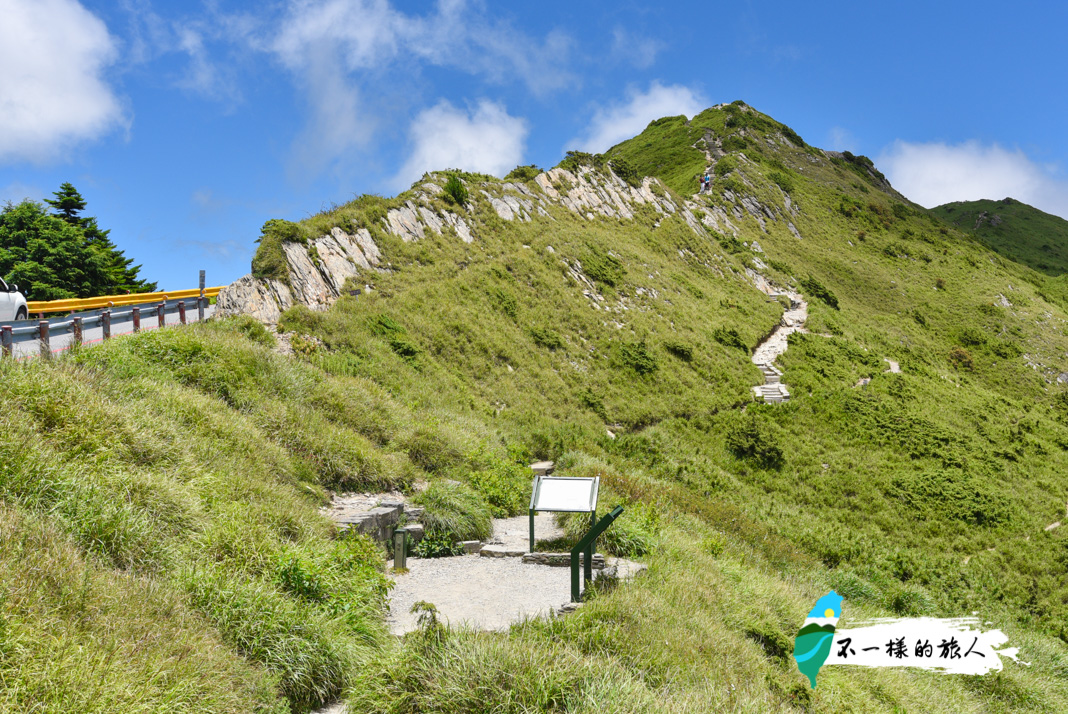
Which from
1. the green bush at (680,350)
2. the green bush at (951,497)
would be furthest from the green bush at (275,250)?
the green bush at (951,497)

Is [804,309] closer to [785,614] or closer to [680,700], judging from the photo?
[785,614]

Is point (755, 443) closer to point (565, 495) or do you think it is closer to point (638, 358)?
point (638, 358)

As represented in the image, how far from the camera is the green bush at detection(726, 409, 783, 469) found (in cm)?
2439

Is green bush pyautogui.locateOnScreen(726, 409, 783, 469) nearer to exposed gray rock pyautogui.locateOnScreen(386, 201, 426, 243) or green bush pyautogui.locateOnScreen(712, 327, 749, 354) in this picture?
green bush pyautogui.locateOnScreen(712, 327, 749, 354)

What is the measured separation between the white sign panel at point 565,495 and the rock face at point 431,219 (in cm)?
1438

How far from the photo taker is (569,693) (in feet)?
17.0

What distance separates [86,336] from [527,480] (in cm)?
1804

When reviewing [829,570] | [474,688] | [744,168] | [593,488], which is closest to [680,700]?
[474,688]

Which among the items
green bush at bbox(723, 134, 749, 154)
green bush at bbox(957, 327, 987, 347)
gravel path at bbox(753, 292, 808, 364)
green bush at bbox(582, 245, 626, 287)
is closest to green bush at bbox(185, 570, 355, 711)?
green bush at bbox(582, 245, 626, 287)

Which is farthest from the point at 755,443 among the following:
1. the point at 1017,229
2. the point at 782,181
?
the point at 1017,229

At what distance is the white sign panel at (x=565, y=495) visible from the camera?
8677 millimetres

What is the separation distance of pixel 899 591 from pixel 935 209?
131104 millimetres

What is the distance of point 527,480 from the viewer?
15.9m

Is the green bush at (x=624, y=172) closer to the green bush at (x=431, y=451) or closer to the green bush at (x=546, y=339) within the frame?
the green bush at (x=546, y=339)
